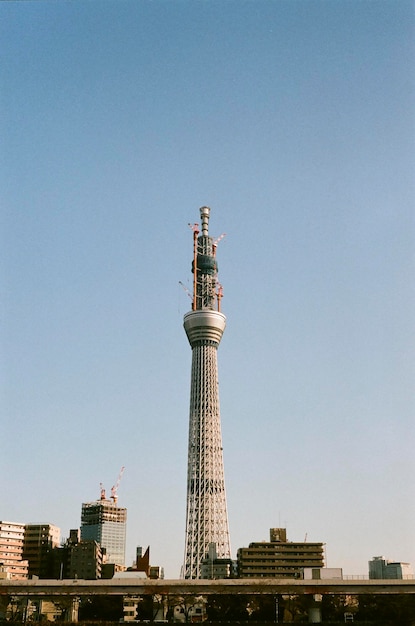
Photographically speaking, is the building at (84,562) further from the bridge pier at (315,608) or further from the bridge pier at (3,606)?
the bridge pier at (315,608)

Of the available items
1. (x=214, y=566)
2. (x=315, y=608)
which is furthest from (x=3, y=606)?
(x=214, y=566)

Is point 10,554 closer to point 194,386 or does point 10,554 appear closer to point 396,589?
point 194,386

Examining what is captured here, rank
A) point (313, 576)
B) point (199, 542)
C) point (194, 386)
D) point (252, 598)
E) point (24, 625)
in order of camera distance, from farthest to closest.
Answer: point (194, 386)
point (199, 542)
point (252, 598)
point (313, 576)
point (24, 625)

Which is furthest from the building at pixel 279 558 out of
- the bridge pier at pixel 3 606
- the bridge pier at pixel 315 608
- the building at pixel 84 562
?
the bridge pier at pixel 3 606

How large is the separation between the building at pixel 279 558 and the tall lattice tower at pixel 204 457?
18.3ft

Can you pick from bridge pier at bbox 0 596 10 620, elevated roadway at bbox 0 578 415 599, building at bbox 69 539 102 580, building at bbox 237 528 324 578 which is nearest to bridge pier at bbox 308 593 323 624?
elevated roadway at bbox 0 578 415 599

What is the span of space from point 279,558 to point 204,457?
96.6ft

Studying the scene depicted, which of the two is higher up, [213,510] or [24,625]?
[213,510]

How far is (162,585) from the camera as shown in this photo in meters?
101

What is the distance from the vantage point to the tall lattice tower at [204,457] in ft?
593

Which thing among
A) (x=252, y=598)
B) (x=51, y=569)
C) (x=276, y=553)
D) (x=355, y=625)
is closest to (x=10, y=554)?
(x=51, y=569)

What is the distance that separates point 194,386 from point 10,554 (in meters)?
65.1

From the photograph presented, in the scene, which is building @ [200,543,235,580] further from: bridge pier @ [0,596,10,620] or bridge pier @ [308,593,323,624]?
bridge pier @ [0,596,10,620]

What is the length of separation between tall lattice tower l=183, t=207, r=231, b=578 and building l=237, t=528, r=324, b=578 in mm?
5581
